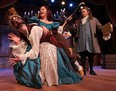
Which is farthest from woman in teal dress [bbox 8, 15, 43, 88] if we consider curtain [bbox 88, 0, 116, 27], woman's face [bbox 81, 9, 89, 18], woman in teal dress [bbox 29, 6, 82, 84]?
curtain [bbox 88, 0, 116, 27]

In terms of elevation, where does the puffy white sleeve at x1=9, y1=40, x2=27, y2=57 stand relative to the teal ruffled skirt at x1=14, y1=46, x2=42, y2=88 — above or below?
above

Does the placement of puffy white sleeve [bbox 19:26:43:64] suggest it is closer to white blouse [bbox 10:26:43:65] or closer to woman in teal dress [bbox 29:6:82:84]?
white blouse [bbox 10:26:43:65]

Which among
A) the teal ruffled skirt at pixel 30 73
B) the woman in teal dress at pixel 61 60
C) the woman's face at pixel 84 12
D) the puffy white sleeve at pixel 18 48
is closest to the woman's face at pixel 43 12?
the woman in teal dress at pixel 61 60

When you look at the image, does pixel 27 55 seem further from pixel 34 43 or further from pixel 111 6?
pixel 111 6

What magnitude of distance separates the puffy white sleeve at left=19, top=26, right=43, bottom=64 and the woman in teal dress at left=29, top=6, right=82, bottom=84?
108 mm

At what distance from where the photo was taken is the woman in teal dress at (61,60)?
2195 millimetres

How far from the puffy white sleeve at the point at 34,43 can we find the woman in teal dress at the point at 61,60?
0.35 feet

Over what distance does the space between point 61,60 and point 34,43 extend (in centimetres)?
35

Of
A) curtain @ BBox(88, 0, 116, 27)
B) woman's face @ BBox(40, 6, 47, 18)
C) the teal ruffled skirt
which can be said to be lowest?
the teal ruffled skirt

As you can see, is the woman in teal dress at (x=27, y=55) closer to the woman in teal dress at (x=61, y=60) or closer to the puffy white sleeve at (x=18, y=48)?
the puffy white sleeve at (x=18, y=48)

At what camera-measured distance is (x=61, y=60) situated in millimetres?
2227

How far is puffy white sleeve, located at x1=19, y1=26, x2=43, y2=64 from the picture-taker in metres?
2.07

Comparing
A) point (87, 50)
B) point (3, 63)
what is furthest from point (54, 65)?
point (3, 63)

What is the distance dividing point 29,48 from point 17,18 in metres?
0.38
